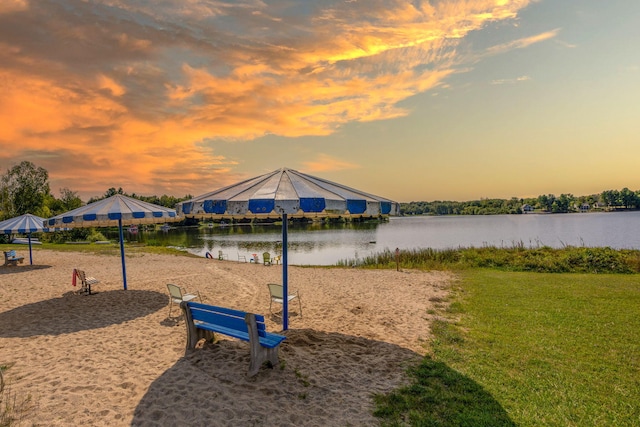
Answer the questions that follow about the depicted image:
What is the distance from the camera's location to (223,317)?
555 cm

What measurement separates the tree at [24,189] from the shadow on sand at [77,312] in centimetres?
6388

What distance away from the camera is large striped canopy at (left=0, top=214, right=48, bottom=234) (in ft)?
47.7

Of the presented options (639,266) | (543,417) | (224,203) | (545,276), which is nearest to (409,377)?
(543,417)

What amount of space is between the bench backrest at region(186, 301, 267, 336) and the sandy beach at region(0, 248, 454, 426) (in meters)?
0.63

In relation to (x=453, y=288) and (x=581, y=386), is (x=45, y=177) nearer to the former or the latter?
(x=453, y=288)

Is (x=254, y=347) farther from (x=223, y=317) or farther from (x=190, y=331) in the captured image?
(x=190, y=331)

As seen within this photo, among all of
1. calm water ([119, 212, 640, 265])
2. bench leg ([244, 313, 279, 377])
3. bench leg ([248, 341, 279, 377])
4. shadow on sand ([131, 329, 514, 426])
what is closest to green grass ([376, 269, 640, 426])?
shadow on sand ([131, 329, 514, 426])

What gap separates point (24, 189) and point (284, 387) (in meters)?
78.0

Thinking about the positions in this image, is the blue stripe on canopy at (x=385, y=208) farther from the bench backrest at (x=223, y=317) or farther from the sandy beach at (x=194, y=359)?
the bench backrest at (x=223, y=317)

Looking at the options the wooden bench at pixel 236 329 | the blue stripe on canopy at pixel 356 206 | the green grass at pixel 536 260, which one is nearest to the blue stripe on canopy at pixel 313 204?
the blue stripe on canopy at pixel 356 206

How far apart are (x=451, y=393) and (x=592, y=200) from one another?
226m

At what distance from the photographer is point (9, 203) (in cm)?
5869

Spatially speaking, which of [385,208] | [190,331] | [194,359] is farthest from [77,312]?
[385,208]

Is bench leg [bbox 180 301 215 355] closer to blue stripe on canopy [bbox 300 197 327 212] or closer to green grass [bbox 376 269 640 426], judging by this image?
blue stripe on canopy [bbox 300 197 327 212]
